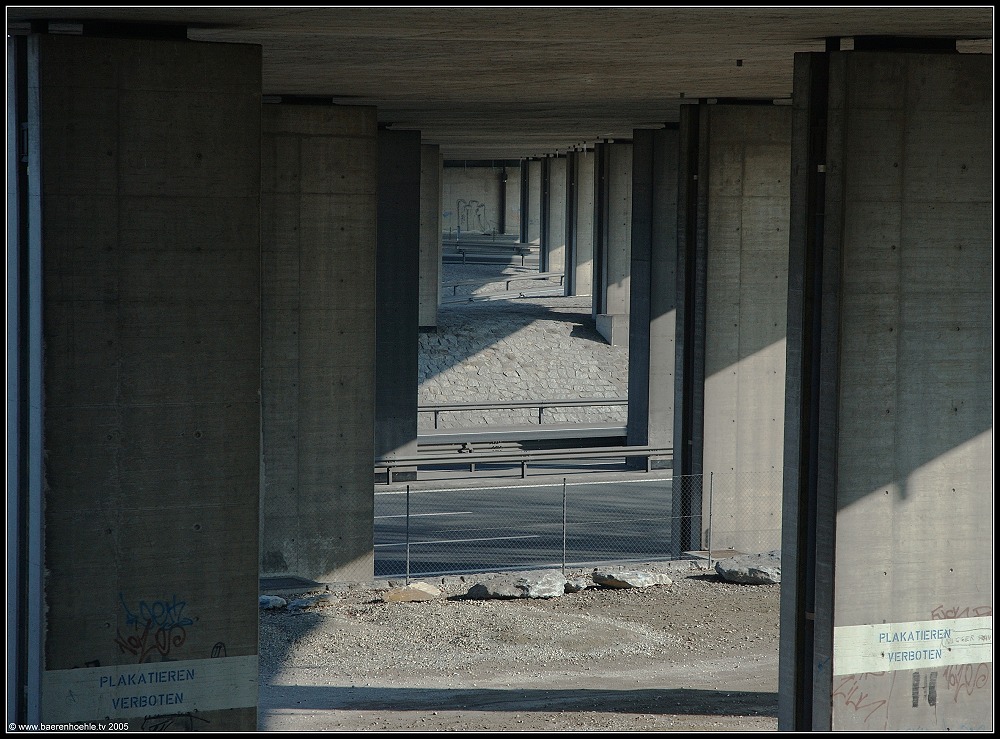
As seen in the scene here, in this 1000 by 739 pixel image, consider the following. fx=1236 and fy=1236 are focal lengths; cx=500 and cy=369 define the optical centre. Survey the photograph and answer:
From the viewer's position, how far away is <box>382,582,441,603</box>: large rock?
18172 mm

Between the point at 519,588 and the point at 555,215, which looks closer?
the point at 519,588

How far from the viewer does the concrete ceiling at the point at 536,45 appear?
9992 millimetres

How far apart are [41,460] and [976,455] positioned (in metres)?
8.87

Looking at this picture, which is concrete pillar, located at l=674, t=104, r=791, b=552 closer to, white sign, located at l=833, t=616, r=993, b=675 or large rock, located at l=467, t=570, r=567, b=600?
large rock, located at l=467, t=570, r=567, b=600

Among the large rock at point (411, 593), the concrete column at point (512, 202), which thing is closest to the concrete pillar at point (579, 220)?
the concrete column at point (512, 202)

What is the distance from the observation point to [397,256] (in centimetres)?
2684

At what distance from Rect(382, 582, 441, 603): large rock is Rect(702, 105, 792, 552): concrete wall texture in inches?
227

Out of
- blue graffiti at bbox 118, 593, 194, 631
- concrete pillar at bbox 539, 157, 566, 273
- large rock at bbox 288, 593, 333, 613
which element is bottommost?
large rock at bbox 288, 593, 333, 613

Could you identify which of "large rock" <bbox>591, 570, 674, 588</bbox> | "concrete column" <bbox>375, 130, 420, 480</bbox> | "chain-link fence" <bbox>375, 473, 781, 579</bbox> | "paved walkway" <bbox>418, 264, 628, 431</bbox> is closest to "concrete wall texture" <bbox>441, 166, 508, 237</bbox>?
"paved walkway" <bbox>418, 264, 628, 431</bbox>

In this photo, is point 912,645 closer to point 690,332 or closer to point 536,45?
point 536,45

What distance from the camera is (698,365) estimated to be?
2128 cm

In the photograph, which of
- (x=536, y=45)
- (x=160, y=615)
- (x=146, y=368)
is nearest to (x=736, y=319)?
(x=536, y=45)

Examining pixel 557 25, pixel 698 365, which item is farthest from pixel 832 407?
pixel 698 365

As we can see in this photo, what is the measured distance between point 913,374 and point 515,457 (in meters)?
17.3
